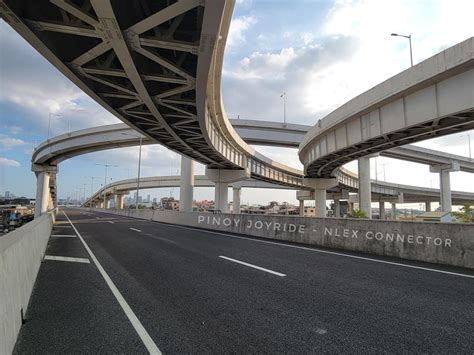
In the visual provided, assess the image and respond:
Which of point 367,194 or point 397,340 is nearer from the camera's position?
point 397,340

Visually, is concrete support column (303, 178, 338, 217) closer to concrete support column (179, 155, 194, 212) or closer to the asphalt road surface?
concrete support column (179, 155, 194, 212)

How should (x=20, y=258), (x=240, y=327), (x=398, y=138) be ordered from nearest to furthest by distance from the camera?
1. (x=240, y=327)
2. (x=20, y=258)
3. (x=398, y=138)

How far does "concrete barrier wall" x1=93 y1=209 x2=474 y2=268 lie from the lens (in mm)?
9023

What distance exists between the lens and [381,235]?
36.2 ft

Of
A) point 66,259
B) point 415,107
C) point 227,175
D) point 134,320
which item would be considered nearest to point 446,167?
point 227,175

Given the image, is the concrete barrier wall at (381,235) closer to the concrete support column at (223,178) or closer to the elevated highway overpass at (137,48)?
the elevated highway overpass at (137,48)

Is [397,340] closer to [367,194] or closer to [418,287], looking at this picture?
[418,287]

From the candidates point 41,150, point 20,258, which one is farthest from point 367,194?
point 41,150

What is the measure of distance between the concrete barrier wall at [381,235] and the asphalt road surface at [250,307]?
0.84 meters

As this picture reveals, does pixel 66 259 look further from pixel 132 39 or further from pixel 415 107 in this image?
pixel 415 107

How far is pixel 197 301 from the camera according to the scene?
5637 mm

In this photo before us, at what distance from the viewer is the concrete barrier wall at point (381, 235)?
9.02m

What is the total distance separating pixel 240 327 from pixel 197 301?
4.65ft

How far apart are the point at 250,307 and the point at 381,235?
746 cm
